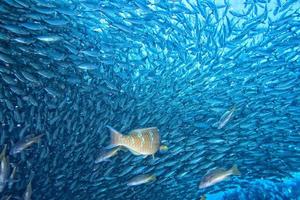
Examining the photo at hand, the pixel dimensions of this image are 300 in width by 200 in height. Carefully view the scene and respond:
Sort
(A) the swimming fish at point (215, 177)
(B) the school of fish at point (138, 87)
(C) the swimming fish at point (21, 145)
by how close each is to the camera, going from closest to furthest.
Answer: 1. (A) the swimming fish at point (215, 177)
2. (C) the swimming fish at point (21, 145)
3. (B) the school of fish at point (138, 87)

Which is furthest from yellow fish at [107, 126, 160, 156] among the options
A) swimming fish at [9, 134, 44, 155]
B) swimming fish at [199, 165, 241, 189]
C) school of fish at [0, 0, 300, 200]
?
school of fish at [0, 0, 300, 200]

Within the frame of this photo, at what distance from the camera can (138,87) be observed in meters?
12.5

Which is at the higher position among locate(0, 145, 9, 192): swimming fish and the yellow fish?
the yellow fish

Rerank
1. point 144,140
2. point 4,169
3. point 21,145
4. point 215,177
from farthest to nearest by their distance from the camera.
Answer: point 21,145
point 215,177
point 4,169
point 144,140

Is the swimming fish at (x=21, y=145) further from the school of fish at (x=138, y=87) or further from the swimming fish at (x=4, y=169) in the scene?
the school of fish at (x=138, y=87)

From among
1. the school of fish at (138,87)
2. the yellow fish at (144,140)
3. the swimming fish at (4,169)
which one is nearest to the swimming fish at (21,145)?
the swimming fish at (4,169)

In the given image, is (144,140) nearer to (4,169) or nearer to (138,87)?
(4,169)

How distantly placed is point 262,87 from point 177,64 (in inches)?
124

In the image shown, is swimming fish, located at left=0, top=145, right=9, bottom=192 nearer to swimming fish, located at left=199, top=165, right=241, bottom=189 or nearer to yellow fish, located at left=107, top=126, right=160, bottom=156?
yellow fish, located at left=107, top=126, right=160, bottom=156

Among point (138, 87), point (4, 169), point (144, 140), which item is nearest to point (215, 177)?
point (144, 140)

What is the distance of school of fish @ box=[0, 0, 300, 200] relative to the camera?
9531 mm

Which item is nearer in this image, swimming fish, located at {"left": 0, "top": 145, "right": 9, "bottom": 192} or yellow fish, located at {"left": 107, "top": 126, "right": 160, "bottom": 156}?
yellow fish, located at {"left": 107, "top": 126, "right": 160, "bottom": 156}

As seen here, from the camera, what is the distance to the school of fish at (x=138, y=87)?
953 cm

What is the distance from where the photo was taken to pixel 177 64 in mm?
12719
